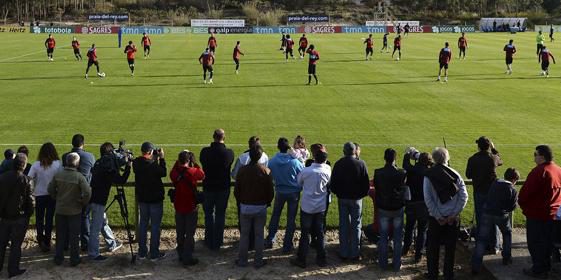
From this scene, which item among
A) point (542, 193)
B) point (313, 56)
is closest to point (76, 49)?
point (313, 56)

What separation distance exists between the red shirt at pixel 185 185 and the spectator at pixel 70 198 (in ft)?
4.03

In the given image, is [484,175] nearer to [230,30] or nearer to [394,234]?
[394,234]

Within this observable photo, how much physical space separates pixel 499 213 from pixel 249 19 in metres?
98.0

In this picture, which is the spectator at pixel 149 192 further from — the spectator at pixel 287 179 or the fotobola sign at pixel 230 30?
the fotobola sign at pixel 230 30

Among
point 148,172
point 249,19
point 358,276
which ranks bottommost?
point 358,276

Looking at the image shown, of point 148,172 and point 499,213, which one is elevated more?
point 148,172

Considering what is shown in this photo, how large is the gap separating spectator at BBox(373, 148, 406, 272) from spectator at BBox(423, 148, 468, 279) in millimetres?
411

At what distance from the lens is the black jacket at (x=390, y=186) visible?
7836 millimetres

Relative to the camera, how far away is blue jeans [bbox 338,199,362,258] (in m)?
8.30

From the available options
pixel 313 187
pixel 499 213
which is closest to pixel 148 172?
pixel 313 187

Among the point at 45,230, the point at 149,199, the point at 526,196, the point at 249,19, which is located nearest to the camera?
the point at 526,196

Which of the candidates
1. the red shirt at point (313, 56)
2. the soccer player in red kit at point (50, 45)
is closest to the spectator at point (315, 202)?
the red shirt at point (313, 56)

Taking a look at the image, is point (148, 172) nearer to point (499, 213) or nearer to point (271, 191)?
point (271, 191)

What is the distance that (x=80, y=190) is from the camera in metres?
7.92
